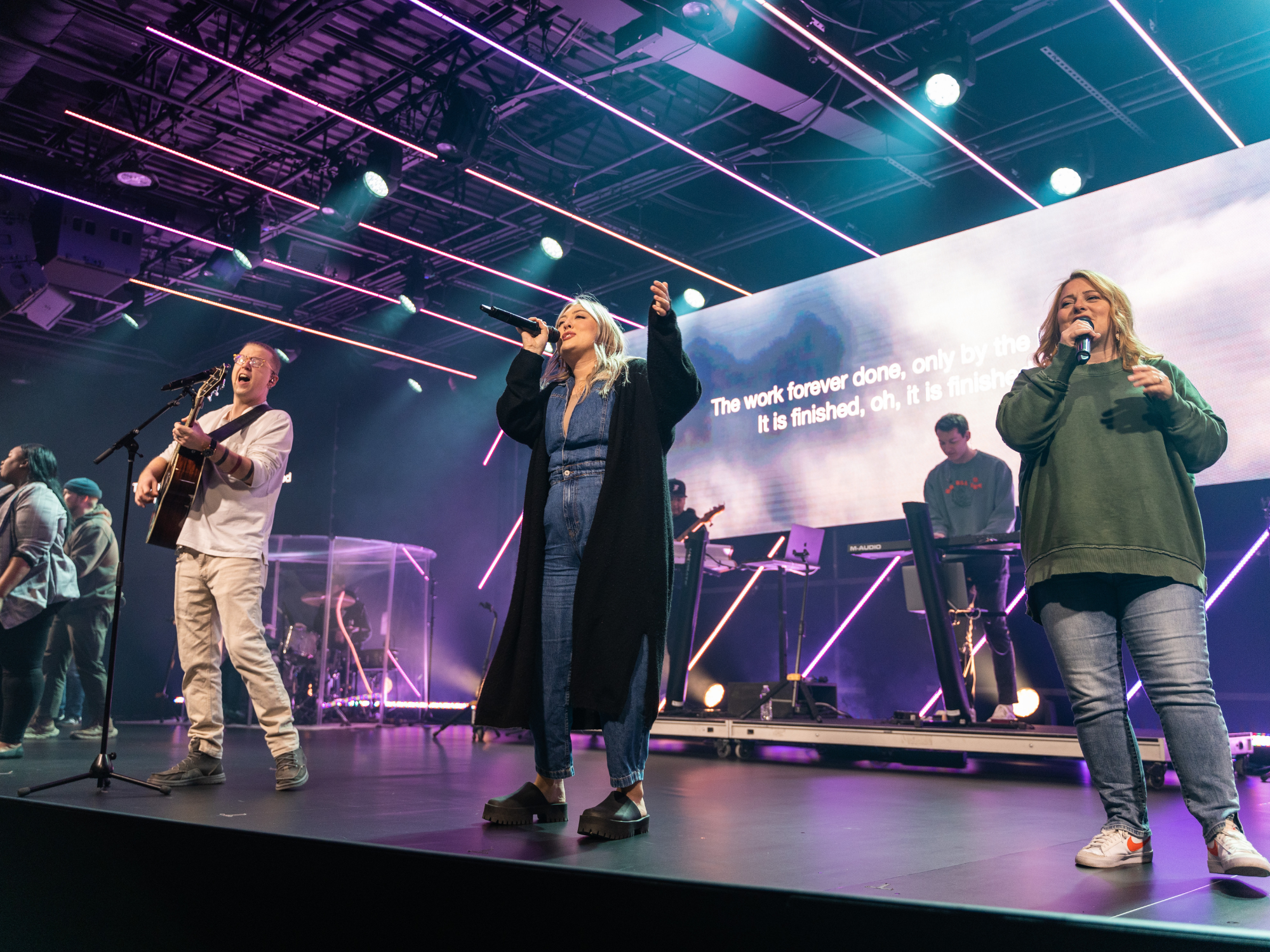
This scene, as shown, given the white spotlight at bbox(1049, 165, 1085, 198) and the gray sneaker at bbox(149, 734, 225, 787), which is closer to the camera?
the gray sneaker at bbox(149, 734, 225, 787)

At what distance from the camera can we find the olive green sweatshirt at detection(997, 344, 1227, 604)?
77.6 inches

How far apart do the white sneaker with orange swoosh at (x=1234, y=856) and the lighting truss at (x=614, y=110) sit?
5.47 meters

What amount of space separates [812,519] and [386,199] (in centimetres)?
505

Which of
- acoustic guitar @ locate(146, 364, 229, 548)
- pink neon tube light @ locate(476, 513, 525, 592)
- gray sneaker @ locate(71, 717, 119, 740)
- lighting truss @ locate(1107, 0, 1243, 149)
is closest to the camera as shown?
acoustic guitar @ locate(146, 364, 229, 548)

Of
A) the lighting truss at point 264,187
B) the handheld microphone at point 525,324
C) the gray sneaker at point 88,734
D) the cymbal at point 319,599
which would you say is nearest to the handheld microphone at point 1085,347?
the handheld microphone at point 525,324

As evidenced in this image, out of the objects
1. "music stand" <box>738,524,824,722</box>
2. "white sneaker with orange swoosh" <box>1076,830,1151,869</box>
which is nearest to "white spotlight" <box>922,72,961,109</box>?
"music stand" <box>738,524,824,722</box>

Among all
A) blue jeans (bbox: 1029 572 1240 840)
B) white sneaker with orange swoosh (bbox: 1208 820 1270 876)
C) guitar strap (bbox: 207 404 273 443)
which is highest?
guitar strap (bbox: 207 404 273 443)

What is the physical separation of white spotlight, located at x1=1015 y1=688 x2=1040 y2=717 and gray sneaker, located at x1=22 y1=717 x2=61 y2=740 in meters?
6.26

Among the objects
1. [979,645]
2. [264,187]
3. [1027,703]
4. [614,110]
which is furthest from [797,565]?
[264,187]

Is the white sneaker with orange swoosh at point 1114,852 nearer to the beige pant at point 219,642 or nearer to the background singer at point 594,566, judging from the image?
the background singer at point 594,566

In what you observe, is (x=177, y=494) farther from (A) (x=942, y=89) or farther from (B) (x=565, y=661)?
(A) (x=942, y=89)

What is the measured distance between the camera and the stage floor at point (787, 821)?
166 centimetres

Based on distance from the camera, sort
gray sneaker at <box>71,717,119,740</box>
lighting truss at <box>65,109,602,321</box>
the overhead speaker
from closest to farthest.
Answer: gray sneaker at <box>71,717,119,740</box> < the overhead speaker < lighting truss at <box>65,109,602,321</box>

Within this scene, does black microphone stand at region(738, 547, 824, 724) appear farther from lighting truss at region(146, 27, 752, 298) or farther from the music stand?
lighting truss at region(146, 27, 752, 298)
